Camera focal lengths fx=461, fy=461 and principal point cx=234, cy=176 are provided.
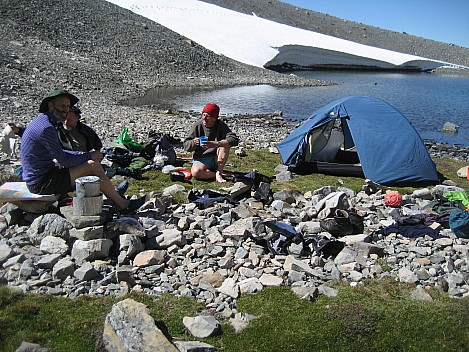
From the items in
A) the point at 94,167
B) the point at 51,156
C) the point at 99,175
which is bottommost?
the point at 99,175

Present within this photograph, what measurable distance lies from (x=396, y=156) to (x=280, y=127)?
8.51 metres

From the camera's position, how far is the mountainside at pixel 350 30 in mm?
72000

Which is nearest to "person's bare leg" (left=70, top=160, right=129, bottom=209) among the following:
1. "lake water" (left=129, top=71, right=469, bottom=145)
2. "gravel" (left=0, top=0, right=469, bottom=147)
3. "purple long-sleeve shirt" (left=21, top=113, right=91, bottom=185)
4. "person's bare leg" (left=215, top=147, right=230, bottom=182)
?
"purple long-sleeve shirt" (left=21, top=113, right=91, bottom=185)

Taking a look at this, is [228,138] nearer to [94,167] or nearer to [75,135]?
[75,135]

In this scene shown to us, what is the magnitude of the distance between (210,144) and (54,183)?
324cm

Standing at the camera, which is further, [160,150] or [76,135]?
[160,150]

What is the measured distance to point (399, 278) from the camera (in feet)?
17.5

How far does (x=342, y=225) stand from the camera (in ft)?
21.1

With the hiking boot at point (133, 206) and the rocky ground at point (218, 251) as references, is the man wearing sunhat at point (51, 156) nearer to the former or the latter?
the rocky ground at point (218, 251)

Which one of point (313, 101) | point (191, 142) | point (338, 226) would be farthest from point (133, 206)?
point (313, 101)

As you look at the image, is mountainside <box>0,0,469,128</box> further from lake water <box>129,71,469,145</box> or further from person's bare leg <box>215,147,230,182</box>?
person's bare leg <box>215,147,230,182</box>

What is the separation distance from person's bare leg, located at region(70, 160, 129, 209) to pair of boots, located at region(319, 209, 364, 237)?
9.56 ft

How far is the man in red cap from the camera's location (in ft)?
28.3

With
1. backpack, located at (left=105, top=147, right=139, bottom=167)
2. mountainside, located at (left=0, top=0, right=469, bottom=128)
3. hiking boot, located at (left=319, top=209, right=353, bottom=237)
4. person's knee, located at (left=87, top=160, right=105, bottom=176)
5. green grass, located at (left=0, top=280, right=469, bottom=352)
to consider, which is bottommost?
green grass, located at (left=0, top=280, right=469, bottom=352)
